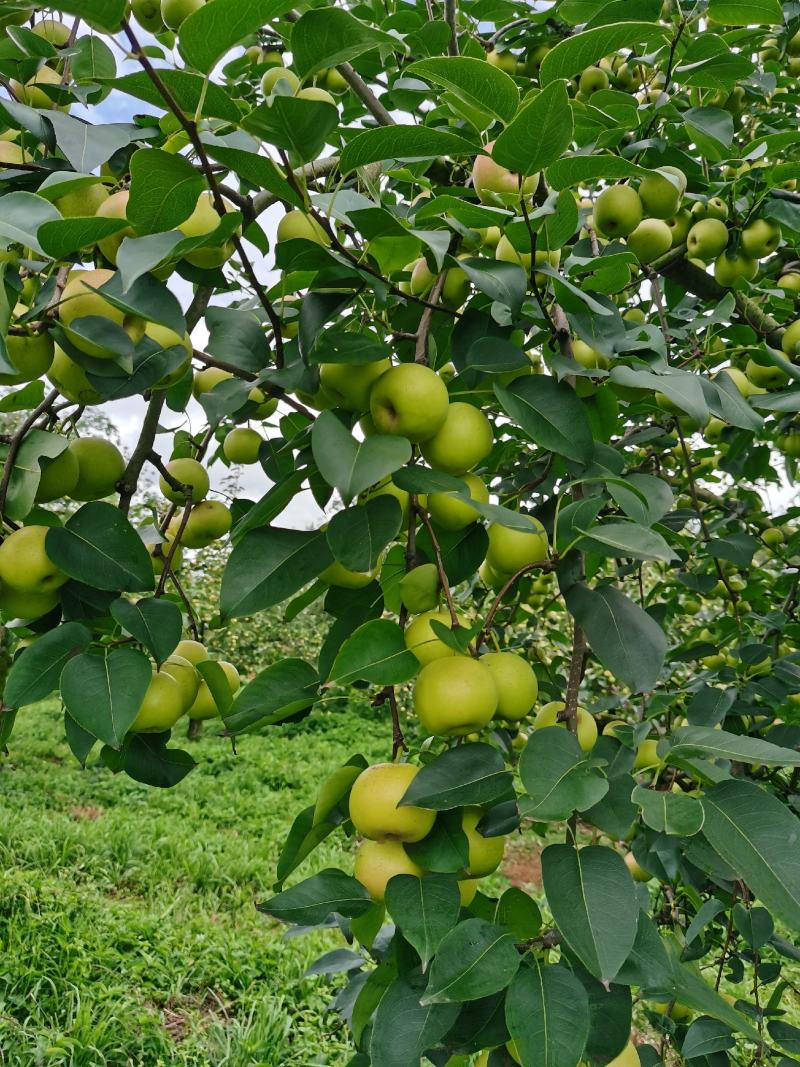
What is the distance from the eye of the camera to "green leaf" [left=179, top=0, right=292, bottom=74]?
1.91 ft

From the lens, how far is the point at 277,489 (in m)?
0.76

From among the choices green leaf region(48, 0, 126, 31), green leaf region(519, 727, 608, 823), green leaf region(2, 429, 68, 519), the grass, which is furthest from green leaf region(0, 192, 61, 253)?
the grass

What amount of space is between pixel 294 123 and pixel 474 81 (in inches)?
7.8

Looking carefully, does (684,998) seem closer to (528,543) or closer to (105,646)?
(528,543)

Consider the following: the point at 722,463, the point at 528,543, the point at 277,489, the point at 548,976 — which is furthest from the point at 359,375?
the point at 722,463

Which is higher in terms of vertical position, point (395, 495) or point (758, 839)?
point (395, 495)

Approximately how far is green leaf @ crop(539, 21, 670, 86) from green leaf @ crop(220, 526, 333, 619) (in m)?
0.50

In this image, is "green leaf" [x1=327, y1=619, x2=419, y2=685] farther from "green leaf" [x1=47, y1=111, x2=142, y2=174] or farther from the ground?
the ground

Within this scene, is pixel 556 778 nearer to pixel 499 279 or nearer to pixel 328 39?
pixel 499 279

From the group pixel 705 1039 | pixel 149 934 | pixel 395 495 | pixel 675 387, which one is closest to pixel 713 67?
pixel 675 387

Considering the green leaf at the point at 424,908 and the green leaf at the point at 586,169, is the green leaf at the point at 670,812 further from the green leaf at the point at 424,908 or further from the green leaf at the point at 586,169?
the green leaf at the point at 586,169

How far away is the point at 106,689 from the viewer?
0.76m

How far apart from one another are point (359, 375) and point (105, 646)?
405 mm

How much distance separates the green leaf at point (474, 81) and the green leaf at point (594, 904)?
69 centimetres
